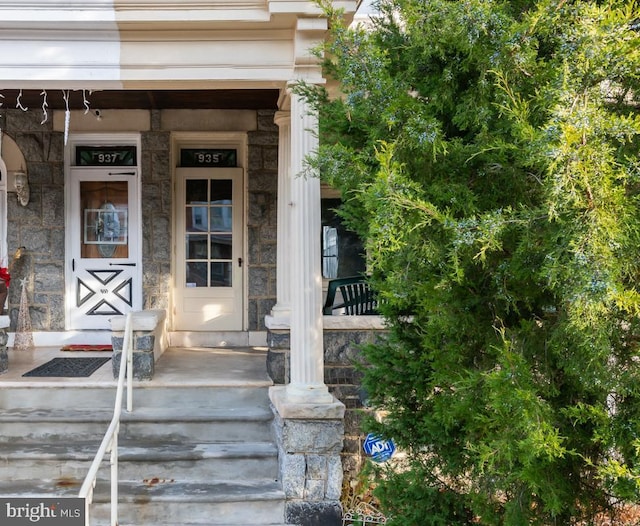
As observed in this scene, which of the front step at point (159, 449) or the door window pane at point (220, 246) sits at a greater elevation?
the door window pane at point (220, 246)

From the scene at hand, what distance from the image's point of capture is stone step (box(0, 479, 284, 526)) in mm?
3625

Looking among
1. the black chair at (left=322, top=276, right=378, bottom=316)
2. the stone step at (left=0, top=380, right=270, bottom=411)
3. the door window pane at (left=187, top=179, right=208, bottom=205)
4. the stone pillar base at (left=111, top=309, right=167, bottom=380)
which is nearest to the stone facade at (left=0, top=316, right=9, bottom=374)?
the stone step at (left=0, top=380, right=270, bottom=411)

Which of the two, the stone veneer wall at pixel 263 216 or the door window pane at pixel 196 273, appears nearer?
the stone veneer wall at pixel 263 216

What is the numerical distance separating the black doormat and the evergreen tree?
369cm

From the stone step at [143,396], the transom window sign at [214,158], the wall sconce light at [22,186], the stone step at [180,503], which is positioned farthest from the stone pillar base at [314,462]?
the wall sconce light at [22,186]

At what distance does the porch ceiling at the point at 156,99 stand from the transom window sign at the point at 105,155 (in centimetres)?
48

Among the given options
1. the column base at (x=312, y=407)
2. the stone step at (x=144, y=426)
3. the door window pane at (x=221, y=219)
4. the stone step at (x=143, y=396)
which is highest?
the door window pane at (x=221, y=219)

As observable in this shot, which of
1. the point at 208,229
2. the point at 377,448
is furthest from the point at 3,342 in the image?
the point at 377,448

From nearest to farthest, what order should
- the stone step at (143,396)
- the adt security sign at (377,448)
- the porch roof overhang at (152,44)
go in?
the porch roof overhang at (152,44) → the adt security sign at (377,448) → the stone step at (143,396)

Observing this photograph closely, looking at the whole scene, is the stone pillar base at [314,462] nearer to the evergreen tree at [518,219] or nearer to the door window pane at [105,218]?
the evergreen tree at [518,219]

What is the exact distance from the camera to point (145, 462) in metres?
3.94

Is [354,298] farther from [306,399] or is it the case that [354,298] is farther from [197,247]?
[197,247]

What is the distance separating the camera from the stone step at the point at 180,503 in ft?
11.9

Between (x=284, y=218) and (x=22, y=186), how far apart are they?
3140 millimetres
